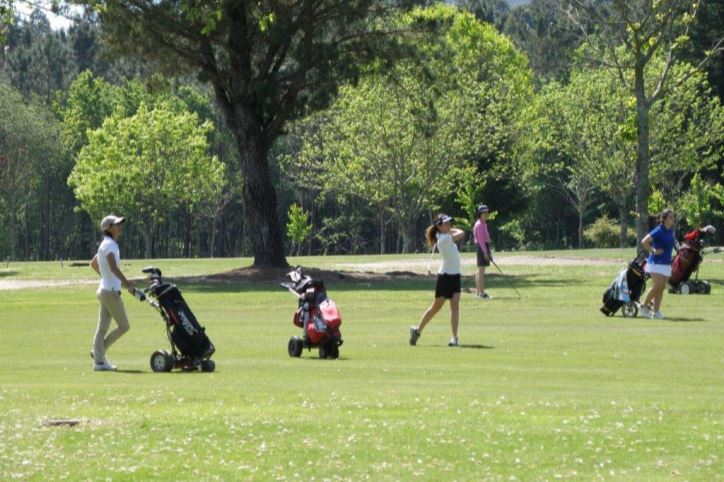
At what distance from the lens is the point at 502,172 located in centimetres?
9025

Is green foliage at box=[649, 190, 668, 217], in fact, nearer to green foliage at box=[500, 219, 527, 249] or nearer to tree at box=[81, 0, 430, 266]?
green foliage at box=[500, 219, 527, 249]

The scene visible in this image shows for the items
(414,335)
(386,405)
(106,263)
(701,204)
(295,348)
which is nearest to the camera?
(386,405)

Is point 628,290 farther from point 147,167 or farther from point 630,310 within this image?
point 147,167

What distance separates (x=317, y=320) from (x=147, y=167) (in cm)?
8184

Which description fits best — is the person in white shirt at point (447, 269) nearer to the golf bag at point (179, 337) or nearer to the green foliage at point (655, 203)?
the golf bag at point (179, 337)

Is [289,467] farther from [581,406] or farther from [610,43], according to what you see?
[610,43]

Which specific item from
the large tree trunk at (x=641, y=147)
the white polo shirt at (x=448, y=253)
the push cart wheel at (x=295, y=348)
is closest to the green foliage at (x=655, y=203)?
the large tree trunk at (x=641, y=147)

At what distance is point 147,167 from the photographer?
100500 millimetres

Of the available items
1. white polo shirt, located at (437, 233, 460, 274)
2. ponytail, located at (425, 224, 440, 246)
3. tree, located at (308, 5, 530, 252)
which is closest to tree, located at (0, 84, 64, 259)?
tree, located at (308, 5, 530, 252)

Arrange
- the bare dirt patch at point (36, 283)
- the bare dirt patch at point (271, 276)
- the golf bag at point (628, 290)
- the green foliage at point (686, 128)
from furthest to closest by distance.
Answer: the green foliage at point (686, 128)
the bare dirt patch at point (36, 283)
the bare dirt patch at point (271, 276)
the golf bag at point (628, 290)

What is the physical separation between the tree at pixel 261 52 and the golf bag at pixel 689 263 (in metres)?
14.2

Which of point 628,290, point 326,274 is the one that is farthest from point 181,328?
point 326,274

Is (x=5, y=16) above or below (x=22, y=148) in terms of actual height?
below

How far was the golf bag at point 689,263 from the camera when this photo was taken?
33.9 metres
